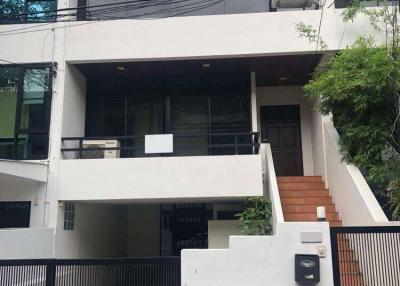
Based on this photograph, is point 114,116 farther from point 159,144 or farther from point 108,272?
point 108,272

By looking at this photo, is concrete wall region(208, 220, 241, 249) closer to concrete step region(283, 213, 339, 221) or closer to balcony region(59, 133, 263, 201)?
balcony region(59, 133, 263, 201)

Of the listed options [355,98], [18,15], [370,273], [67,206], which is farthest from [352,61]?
[18,15]

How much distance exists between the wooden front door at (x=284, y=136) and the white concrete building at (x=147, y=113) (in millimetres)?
289

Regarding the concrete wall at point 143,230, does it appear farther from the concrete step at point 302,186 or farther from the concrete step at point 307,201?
the concrete step at point 307,201

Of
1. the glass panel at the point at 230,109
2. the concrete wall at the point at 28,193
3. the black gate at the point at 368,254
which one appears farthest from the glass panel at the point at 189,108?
the black gate at the point at 368,254

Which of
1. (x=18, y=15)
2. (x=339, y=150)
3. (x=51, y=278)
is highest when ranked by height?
(x=18, y=15)

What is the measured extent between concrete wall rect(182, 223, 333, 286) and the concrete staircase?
262cm

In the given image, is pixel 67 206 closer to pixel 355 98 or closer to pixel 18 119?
pixel 18 119

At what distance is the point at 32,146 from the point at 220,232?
4361 millimetres

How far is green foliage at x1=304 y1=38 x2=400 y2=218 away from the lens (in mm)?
6801

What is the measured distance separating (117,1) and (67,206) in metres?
4.69

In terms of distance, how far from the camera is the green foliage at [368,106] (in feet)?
22.3

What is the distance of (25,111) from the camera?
930cm

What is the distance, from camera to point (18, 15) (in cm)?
957
